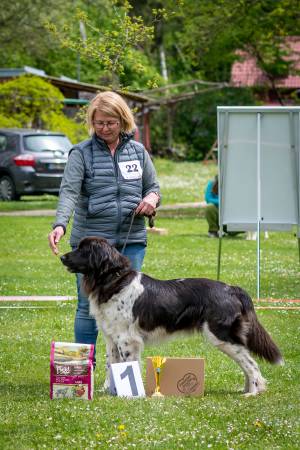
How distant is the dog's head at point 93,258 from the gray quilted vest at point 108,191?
1.16 ft

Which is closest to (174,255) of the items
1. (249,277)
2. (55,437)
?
(249,277)

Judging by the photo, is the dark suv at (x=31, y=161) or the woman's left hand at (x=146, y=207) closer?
the woman's left hand at (x=146, y=207)

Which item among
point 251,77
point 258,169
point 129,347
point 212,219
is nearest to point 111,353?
point 129,347

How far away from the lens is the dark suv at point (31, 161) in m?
27.6

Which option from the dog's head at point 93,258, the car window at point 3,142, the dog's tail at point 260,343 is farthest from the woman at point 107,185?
→ the car window at point 3,142

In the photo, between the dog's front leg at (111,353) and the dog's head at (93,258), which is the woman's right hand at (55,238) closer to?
the dog's head at (93,258)

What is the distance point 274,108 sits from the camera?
42.0 ft

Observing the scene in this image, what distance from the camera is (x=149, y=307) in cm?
766

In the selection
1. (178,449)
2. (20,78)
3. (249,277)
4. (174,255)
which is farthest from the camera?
(20,78)

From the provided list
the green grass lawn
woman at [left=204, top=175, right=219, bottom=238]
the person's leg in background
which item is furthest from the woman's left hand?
the person's leg in background

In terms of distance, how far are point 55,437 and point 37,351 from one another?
327cm

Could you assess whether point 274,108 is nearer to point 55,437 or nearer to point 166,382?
point 166,382

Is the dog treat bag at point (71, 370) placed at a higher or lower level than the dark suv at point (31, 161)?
lower

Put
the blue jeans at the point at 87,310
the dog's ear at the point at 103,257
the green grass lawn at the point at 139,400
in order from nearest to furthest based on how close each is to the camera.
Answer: the green grass lawn at the point at 139,400, the dog's ear at the point at 103,257, the blue jeans at the point at 87,310
